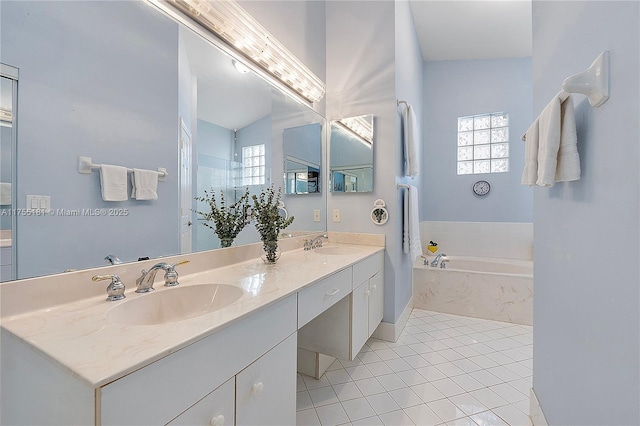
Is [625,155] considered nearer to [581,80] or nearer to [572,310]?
[581,80]

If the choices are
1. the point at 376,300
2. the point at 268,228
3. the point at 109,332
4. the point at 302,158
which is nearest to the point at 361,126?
the point at 302,158

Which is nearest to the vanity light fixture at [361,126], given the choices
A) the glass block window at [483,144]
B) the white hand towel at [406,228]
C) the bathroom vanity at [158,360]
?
the white hand towel at [406,228]

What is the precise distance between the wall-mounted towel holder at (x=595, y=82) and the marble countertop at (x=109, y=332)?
41.9 inches

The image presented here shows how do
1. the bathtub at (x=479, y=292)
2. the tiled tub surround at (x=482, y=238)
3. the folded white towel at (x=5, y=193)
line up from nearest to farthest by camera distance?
the folded white towel at (x=5, y=193) < the bathtub at (x=479, y=292) < the tiled tub surround at (x=482, y=238)

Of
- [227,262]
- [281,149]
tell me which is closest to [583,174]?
[227,262]

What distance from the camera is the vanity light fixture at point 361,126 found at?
2.30 m

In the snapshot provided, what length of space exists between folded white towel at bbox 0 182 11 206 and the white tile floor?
146cm

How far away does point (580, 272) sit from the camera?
0.87 metres

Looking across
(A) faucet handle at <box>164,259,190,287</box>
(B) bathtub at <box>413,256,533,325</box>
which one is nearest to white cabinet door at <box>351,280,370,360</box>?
(A) faucet handle at <box>164,259,190,287</box>

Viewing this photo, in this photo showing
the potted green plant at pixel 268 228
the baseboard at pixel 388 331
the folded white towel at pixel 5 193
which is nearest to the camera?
the folded white towel at pixel 5 193

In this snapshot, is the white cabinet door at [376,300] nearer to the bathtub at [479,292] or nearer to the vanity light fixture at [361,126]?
the bathtub at [479,292]

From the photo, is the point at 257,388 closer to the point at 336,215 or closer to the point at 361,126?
the point at 336,215

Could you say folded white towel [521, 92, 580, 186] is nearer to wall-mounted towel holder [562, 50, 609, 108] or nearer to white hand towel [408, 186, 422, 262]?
wall-mounted towel holder [562, 50, 609, 108]

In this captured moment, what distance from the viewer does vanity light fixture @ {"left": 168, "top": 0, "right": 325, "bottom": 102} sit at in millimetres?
1341
